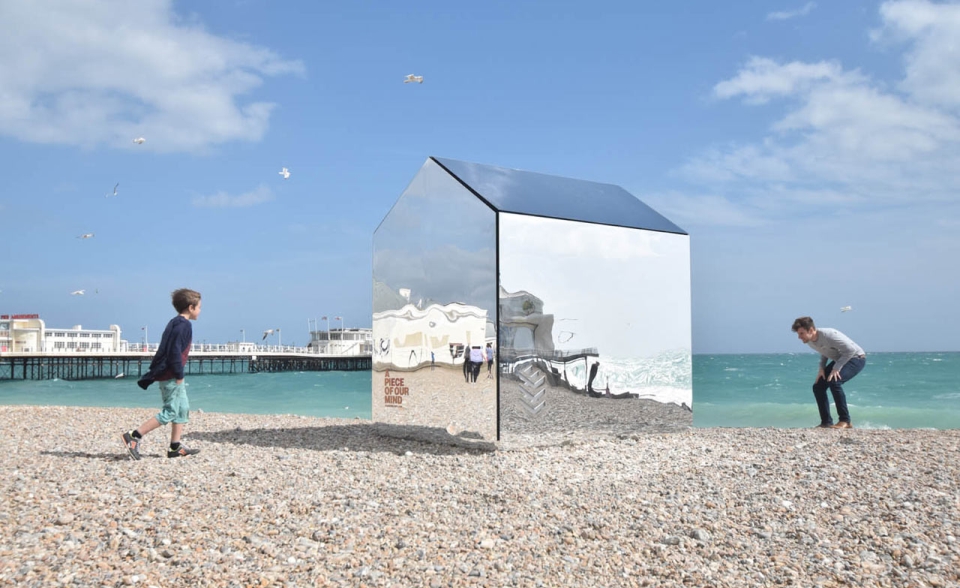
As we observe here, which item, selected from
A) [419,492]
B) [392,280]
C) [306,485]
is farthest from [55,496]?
[392,280]

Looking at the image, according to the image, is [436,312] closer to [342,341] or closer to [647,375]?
[647,375]

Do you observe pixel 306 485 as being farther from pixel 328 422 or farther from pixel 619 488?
pixel 328 422

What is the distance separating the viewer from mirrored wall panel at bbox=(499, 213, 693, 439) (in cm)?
671

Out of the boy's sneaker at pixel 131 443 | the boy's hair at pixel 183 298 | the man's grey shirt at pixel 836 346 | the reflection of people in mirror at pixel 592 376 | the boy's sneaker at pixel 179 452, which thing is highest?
the boy's hair at pixel 183 298

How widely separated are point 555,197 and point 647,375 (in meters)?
2.20

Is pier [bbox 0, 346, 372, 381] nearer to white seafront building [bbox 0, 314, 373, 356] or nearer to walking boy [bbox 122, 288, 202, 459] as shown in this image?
white seafront building [bbox 0, 314, 373, 356]

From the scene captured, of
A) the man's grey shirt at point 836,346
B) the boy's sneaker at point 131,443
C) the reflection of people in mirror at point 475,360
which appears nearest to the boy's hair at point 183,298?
the boy's sneaker at point 131,443

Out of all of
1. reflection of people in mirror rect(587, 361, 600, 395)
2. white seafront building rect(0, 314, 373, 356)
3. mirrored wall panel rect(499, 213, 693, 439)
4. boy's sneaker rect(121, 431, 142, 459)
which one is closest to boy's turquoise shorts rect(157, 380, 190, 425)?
boy's sneaker rect(121, 431, 142, 459)

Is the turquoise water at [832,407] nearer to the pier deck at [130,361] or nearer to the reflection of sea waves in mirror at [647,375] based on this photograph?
the reflection of sea waves in mirror at [647,375]

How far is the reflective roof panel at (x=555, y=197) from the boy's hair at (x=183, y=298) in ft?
9.13

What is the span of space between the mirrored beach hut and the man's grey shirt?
239 cm

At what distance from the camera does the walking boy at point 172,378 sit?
660 cm

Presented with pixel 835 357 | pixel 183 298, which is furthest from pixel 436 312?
pixel 835 357

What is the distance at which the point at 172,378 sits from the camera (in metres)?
6.71
